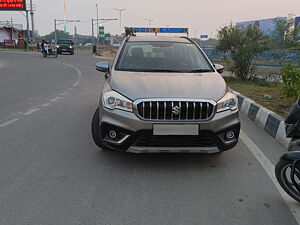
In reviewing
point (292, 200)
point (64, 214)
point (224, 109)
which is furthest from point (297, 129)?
point (64, 214)

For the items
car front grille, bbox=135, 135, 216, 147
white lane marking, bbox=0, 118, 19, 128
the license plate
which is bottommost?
white lane marking, bbox=0, 118, 19, 128

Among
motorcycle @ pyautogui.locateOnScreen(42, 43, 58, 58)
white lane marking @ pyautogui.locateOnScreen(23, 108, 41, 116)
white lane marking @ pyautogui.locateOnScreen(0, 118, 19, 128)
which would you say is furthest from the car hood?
motorcycle @ pyautogui.locateOnScreen(42, 43, 58, 58)

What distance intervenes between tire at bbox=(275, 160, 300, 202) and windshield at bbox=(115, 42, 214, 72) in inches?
78.3

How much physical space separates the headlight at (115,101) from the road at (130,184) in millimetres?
759

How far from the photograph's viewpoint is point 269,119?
5.71 m

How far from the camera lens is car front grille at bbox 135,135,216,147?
361 centimetres

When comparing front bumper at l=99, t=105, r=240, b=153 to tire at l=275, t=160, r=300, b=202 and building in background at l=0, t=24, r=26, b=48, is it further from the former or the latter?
building in background at l=0, t=24, r=26, b=48

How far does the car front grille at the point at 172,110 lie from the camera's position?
3.57m

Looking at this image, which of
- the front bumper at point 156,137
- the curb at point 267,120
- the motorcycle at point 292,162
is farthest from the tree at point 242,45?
the motorcycle at point 292,162

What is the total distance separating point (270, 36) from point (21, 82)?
9.87m

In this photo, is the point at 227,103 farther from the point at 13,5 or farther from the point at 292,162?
the point at 13,5

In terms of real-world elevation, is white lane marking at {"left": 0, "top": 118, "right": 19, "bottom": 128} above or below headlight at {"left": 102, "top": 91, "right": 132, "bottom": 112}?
below

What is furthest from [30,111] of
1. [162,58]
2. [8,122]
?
[162,58]

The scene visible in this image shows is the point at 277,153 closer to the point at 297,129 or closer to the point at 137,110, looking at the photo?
the point at 297,129
